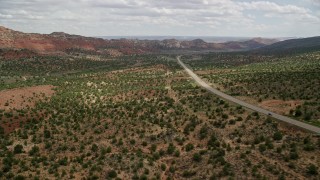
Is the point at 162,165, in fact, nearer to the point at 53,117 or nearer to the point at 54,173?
the point at 54,173

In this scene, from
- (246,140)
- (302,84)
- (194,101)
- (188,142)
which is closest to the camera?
(246,140)

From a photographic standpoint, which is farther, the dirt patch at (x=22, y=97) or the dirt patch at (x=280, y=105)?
the dirt patch at (x=22, y=97)

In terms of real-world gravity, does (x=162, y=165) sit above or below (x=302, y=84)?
below

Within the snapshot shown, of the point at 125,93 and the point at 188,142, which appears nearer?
the point at 188,142

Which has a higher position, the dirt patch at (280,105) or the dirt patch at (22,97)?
the dirt patch at (280,105)

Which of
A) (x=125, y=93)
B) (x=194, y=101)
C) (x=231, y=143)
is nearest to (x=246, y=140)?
(x=231, y=143)

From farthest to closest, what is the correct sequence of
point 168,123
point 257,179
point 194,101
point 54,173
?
point 194,101
point 168,123
point 54,173
point 257,179
